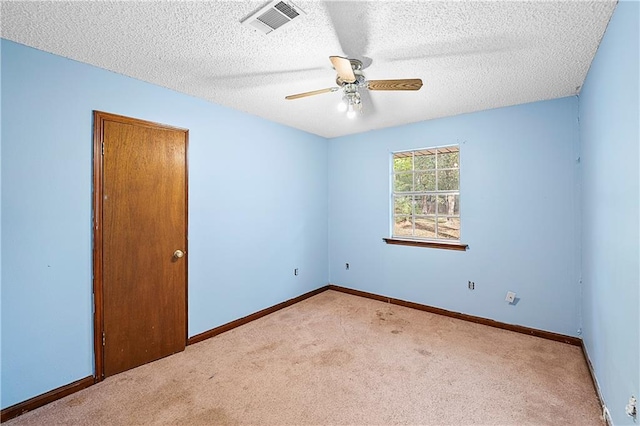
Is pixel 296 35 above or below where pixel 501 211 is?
above

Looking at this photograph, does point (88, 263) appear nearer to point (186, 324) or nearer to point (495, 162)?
point (186, 324)

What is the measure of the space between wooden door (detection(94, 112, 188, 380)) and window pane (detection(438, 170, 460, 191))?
9.86 ft

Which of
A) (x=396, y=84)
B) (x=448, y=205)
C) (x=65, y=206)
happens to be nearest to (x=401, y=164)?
(x=448, y=205)

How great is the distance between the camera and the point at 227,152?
3203 mm

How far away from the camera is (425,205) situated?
3861 mm

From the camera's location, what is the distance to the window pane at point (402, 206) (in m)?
4.01

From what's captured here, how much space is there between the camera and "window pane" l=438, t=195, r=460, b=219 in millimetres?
3625

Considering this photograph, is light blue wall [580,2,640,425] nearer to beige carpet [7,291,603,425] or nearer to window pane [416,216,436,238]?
beige carpet [7,291,603,425]

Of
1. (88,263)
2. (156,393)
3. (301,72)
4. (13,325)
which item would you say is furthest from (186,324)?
(301,72)

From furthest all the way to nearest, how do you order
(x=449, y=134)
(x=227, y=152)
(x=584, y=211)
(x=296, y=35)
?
(x=449, y=134), (x=227, y=152), (x=584, y=211), (x=296, y=35)

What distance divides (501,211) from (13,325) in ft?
14.2

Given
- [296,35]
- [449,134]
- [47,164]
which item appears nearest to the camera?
[296,35]

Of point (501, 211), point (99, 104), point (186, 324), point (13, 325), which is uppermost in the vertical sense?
point (99, 104)

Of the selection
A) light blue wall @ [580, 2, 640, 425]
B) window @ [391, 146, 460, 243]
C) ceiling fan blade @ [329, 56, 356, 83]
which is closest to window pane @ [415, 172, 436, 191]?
window @ [391, 146, 460, 243]
